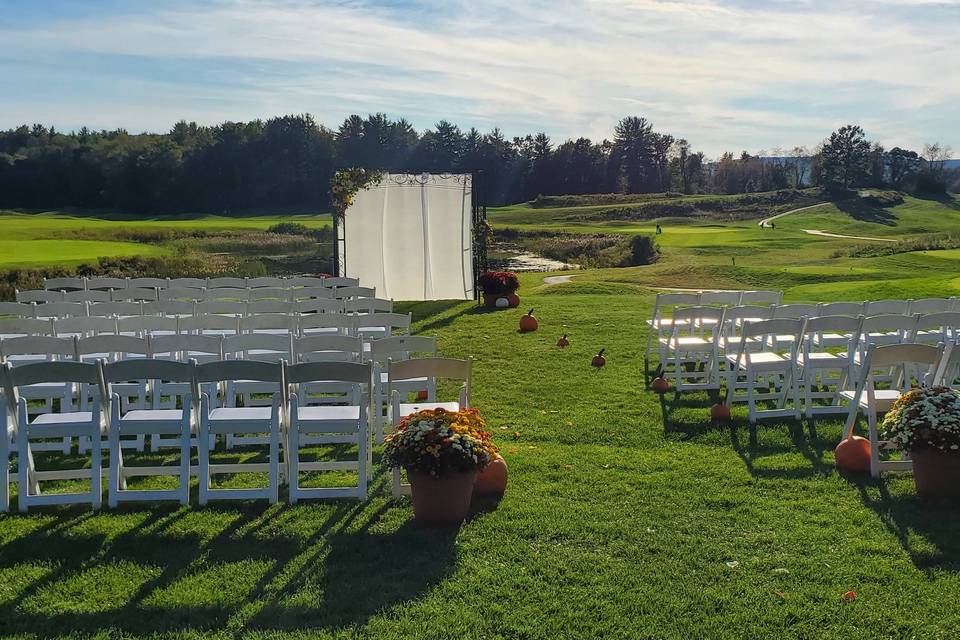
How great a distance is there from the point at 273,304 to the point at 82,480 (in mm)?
3879

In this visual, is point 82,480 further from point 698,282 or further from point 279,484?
point 698,282

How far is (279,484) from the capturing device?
5867 mm

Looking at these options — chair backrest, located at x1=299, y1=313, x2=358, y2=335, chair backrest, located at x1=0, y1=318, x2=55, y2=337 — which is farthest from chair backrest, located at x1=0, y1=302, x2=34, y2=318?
chair backrest, located at x1=299, y1=313, x2=358, y2=335

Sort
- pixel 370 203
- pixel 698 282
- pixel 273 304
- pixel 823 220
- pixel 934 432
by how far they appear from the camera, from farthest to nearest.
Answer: pixel 823 220, pixel 698 282, pixel 370 203, pixel 273 304, pixel 934 432

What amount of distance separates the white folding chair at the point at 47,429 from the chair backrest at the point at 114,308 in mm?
4023

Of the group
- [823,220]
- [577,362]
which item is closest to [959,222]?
[823,220]

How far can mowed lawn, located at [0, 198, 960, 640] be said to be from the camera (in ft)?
12.9

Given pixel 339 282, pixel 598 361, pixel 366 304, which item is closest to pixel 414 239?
pixel 339 282

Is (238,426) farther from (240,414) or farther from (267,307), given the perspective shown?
(267,307)

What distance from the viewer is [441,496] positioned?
4957 millimetres

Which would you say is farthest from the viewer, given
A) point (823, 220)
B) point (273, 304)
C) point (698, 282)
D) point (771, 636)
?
point (823, 220)

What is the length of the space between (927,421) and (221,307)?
7.28 m

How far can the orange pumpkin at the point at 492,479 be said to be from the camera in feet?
18.0

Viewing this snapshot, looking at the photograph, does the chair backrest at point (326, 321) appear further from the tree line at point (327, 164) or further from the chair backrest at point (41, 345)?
the tree line at point (327, 164)
